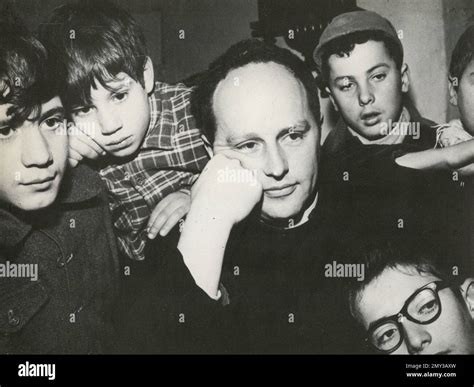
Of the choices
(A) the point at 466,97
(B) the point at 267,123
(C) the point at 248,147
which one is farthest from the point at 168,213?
(A) the point at 466,97

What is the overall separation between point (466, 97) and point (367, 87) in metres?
0.36

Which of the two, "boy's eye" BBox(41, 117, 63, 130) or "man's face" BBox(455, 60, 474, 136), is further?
"man's face" BBox(455, 60, 474, 136)

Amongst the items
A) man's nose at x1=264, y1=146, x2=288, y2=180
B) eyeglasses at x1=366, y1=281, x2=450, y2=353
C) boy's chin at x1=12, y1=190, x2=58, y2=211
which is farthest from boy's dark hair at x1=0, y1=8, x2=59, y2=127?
eyeglasses at x1=366, y1=281, x2=450, y2=353

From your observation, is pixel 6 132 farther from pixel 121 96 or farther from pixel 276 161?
pixel 276 161

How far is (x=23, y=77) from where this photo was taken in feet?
7.08

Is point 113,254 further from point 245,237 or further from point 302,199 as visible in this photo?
point 302,199

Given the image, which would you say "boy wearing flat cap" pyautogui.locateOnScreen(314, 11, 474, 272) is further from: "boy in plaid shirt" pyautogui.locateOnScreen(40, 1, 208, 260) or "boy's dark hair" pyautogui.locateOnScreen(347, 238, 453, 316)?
"boy in plaid shirt" pyautogui.locateOnScreen(40, 1, 208, 260)

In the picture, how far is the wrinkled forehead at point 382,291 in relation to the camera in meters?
2.22

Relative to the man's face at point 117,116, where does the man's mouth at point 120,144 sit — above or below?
below

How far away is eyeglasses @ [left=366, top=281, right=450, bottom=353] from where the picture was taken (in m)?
2.22

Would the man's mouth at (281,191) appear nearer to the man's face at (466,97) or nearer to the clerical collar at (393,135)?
the clerical collar at (393,135)

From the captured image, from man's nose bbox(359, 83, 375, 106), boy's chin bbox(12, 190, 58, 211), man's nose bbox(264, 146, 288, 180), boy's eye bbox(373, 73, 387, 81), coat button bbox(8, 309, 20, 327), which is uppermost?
boy's eye bbox(373, 73, 387, 81)

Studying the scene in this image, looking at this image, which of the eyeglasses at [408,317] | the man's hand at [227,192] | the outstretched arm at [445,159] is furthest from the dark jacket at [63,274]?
the outstretched arm at [445,159]

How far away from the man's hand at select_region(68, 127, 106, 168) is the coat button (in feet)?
1.73
